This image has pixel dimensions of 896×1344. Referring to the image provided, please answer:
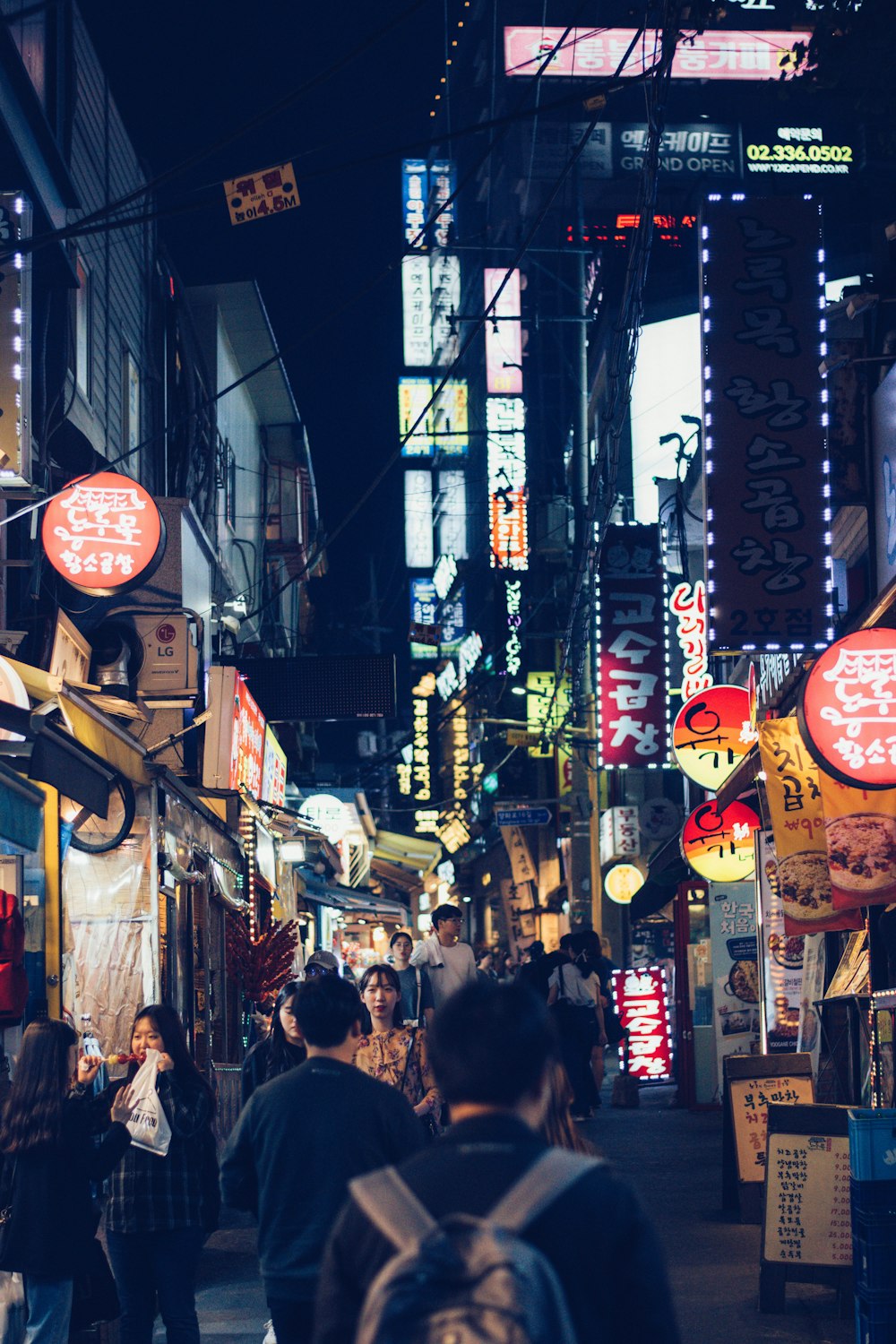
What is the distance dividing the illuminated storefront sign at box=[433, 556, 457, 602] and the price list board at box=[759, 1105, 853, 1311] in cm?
5507

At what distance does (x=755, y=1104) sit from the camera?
1148 cm

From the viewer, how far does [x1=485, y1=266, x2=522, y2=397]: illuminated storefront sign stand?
142ft

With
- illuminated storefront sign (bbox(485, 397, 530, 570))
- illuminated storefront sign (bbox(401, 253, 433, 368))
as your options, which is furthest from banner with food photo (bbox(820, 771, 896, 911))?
illuminated storefront sign (bbox(401, 253, 433, 368))

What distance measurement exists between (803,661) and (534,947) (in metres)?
6.96

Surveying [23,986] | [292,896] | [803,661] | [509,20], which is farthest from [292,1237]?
[509,20]

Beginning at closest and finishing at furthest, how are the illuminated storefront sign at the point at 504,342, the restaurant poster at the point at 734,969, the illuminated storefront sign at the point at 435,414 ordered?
the restaurant poster at the point at 734,969, the illuminated storefront sign at the point at 504,342, the illuminated storefront sign at the point at 435,414

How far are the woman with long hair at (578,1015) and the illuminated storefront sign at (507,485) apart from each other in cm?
2606

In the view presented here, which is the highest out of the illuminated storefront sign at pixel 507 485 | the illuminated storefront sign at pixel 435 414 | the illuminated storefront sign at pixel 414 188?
the illuminated storefront sign at pixel 414 188

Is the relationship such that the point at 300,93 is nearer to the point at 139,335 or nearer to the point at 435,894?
the point at 139,335

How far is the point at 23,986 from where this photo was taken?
9477 millimetres

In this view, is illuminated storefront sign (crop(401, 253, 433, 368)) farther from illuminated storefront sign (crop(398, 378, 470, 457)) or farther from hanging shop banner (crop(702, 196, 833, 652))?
hanging shop banner (crop(702, 196, 833, 652))

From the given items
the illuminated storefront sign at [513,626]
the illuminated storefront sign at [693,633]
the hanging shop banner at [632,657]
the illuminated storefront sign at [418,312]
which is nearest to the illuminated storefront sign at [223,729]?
the illuminated storefront sign at [693,633]

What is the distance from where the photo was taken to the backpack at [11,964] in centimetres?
925

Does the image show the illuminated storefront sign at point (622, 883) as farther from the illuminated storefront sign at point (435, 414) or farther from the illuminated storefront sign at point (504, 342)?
→ the illuminated storefront sign at point (435, 414)
